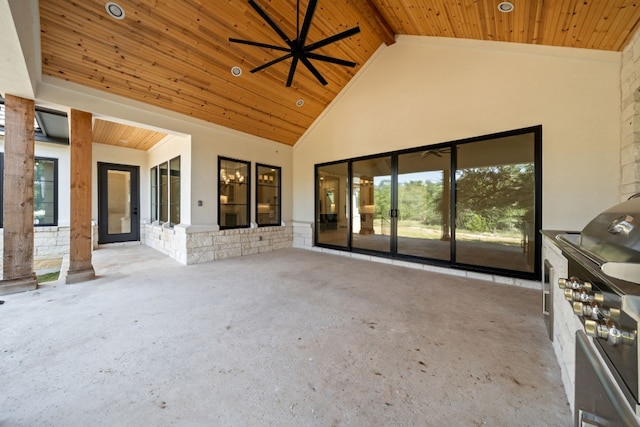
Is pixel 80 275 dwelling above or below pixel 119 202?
below

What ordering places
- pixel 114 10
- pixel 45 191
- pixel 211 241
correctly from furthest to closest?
1. pixel 45 191
2. pixel 211 241
3. pixel 114 10

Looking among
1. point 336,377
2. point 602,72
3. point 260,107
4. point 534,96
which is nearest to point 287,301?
point 336,377

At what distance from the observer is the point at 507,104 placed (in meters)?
3.92

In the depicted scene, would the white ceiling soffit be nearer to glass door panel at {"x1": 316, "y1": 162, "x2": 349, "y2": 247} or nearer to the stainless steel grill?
the stainless steel grill

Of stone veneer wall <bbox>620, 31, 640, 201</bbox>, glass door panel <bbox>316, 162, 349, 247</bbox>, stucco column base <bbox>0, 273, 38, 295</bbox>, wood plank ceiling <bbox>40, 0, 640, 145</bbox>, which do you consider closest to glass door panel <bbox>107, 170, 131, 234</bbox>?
wood plank ceiling <bbox>40, 0, 640, 145</bbox>

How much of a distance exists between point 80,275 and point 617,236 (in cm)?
589

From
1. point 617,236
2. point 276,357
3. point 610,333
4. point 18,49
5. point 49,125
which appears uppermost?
point 49,125

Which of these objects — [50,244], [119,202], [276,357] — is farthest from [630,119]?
[50,244]

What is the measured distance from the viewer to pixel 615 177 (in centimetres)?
319

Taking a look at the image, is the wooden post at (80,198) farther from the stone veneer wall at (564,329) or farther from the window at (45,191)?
the stone veneer wall at (564,329)

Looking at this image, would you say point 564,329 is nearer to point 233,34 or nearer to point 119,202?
point 233,34

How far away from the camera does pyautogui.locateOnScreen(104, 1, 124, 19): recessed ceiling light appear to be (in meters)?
3.08

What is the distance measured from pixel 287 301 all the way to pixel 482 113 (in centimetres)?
438

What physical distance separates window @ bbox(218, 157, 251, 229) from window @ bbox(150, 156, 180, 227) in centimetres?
103
